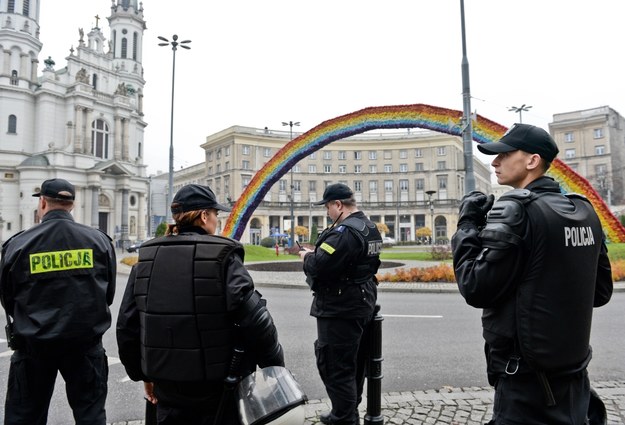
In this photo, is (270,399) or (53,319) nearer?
(270,399)

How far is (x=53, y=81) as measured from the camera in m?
52.6

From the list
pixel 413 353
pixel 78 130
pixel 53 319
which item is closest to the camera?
pixel 53 319

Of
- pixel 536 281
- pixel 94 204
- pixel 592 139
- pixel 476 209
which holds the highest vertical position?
pixel 592 139

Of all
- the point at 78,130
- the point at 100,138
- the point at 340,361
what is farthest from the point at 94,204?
the point at 340,361

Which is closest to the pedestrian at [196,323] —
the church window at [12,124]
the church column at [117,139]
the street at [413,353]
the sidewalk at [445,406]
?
the sidewalk at [445,406]

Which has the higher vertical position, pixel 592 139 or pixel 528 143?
pixel 592 139

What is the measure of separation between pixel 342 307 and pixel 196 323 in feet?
5.67

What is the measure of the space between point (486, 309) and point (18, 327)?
312 cm

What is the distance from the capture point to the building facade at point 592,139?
6562cm

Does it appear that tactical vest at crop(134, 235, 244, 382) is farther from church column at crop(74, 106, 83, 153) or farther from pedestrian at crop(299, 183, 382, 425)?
church column at crop(74, 106, 83, 153)

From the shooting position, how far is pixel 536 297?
1959 mm

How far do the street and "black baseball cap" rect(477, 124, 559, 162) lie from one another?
3.44 meters

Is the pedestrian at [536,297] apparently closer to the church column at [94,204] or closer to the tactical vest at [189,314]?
the tactical vest at [189,314]

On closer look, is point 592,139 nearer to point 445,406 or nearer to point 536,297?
point 445,406
